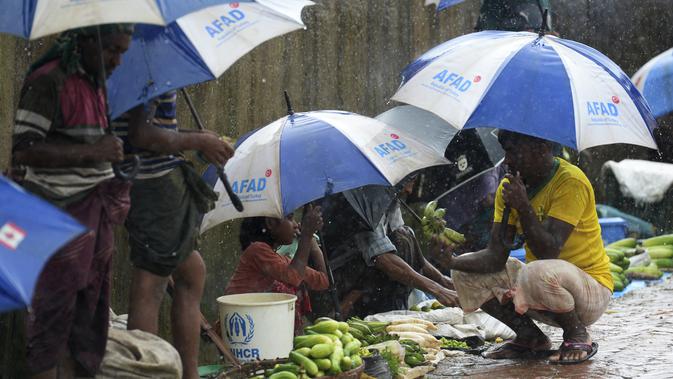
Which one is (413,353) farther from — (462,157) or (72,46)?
(72,46)

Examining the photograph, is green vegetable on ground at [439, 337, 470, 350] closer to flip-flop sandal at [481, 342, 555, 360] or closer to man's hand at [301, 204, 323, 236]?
flip-flop sandal at [481, 342, 555, 360]

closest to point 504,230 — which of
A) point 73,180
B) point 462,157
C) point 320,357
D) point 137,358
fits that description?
point 320,357

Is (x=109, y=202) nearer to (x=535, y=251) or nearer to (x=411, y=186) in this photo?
(x=535, y=251)

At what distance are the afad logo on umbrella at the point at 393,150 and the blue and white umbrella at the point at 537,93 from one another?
0.30 metres

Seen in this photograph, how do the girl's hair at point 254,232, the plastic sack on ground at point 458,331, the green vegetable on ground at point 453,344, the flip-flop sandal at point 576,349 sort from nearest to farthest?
the flip-flop sandal at point 576,349 < the girl's hair at point 254,232 < the green vegetable on ground at point 453,344 < the plastic sack on ground at point 458,331

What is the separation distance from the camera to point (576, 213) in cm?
625

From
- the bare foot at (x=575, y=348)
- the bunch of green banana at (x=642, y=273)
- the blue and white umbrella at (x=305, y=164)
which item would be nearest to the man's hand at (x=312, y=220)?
the blue and white umbrella at (x=305, y=164)

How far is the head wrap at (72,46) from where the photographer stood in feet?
14.1

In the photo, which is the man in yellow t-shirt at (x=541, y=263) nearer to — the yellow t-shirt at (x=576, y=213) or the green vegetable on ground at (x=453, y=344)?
the yellow t-shirt at (x=576, y=213)

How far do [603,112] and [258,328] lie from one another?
96.8 inches

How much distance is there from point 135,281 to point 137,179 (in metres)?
0.51

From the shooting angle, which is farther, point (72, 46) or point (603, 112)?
point (603, 112)

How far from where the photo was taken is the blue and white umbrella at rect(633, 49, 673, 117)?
12.5 m

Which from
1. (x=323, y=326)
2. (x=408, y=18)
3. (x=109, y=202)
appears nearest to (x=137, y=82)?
(x=109, y=202)
